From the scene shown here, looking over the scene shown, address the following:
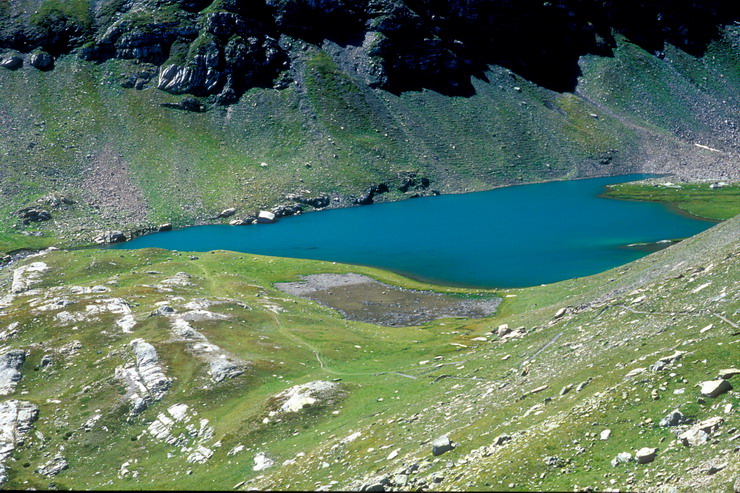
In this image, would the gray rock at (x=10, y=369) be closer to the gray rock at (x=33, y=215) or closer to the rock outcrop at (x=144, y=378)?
the rock outcrop at (x=144, y=378)

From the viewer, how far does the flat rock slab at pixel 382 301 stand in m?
82.5

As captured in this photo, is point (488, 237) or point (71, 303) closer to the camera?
point (71, 303)

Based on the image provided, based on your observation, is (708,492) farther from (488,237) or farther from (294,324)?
(488,237)

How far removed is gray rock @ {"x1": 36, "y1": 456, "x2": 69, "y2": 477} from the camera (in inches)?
1676

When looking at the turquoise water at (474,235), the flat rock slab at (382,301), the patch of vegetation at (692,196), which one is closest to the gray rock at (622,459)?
the flat rock slab at (382,301)

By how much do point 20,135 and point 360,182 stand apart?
104 m

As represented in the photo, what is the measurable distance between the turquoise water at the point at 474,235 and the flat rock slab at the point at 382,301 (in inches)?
422

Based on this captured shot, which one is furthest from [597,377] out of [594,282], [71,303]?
[71,303]

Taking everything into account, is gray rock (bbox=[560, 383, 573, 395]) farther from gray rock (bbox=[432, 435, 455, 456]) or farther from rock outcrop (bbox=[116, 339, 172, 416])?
rock outcrop (bbox=[116, 339, 172, 416])

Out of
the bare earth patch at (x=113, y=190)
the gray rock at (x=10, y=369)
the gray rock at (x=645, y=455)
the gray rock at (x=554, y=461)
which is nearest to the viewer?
the gray rock at (x=645, y=455)

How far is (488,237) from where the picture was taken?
445ft

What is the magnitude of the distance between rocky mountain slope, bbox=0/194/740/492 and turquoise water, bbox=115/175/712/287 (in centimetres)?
2670

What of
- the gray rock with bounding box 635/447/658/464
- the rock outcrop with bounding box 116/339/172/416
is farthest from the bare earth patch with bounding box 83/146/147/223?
the gray rock with bounding box 635/447/658/464

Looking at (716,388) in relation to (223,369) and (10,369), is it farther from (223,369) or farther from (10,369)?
(10,369)
